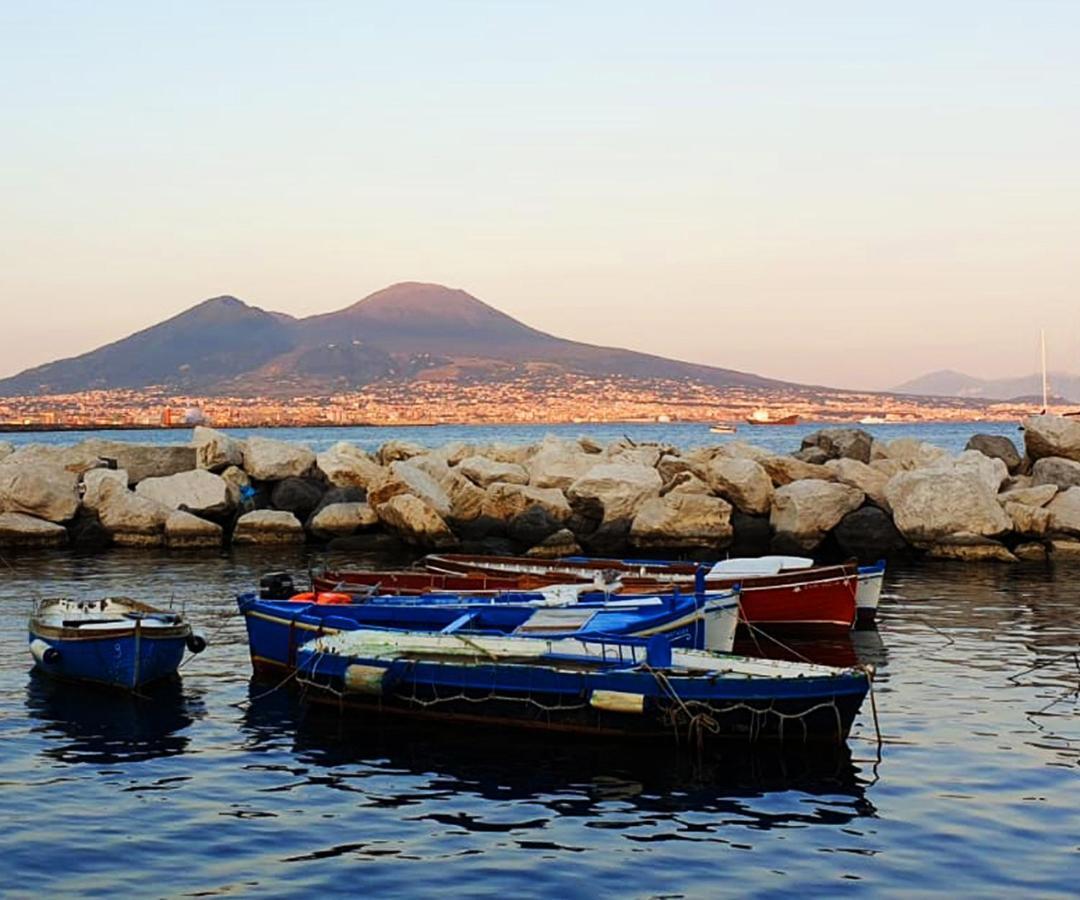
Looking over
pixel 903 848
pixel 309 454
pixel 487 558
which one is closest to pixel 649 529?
pixel 487 558

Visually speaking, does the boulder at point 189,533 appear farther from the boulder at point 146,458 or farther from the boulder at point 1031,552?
the boulder at point 1031,552

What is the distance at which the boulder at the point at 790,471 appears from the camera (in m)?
39.6

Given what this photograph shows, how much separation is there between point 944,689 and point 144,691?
10.9 metres

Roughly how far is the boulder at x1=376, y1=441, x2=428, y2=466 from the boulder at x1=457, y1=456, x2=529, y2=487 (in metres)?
4.91

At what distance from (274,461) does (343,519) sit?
13.8 feet

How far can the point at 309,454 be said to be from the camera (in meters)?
43.6

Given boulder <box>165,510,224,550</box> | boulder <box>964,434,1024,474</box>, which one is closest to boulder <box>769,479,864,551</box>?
boulder <box>964,434,1024,474</box>

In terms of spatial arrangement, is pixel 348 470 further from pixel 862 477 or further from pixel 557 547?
pixel 862 477

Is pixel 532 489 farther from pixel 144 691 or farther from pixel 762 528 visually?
pixel 144 691

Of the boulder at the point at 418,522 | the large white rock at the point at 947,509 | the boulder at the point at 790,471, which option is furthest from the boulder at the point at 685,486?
the boulder at the point at 418,522

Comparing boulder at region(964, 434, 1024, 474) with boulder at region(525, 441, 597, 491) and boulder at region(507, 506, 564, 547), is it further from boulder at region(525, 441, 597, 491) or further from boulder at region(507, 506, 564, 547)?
boulder at region(507, 506, 564, 547)

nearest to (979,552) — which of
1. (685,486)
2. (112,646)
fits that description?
(685,486)

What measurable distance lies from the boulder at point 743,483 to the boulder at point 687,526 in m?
1.10

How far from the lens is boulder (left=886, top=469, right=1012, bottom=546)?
114 ft
